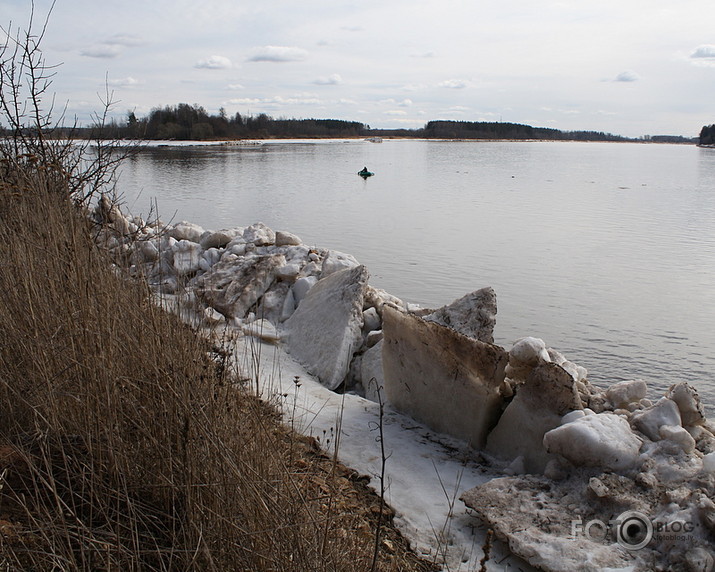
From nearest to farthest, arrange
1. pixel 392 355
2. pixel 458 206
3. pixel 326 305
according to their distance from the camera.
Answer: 1. pixel 392 355
2. pixel 326 305
3. pixel 458 206

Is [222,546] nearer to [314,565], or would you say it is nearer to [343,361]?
[314,565]

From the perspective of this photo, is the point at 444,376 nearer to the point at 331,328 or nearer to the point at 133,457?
the point at 331,328

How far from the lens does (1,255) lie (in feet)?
13.6

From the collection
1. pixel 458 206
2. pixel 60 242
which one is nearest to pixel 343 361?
pixel 60 242

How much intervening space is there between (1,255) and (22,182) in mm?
1860

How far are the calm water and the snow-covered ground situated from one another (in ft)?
11.2

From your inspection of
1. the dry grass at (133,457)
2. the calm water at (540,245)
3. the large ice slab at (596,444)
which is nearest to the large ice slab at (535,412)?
the large ice slab at (596,444)

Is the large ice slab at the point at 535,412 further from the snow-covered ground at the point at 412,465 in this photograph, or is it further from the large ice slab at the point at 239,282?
the large ice slab at the point at 239,282

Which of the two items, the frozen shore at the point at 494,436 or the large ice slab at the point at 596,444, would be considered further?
the large ice slab at the point at 596,444

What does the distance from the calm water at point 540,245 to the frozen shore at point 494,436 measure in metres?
2.22

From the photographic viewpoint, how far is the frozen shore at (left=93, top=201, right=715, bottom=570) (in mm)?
3217

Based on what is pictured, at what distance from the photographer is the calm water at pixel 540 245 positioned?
8.52 meters

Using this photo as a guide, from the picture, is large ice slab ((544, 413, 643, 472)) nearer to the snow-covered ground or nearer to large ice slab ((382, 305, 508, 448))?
the snow-covered ground

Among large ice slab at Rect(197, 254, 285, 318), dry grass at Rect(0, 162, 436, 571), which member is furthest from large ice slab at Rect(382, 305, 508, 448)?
large ice slab at Rect(197, 254, 285, 318)
